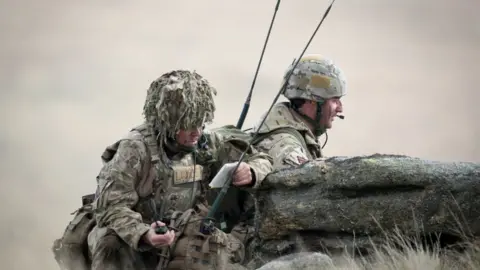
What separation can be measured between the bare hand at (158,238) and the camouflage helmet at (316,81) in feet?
8.85

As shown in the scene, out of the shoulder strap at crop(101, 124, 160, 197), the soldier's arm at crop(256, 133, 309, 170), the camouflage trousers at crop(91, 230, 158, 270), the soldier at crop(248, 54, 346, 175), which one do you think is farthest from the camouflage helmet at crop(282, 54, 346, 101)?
the camouflage trousers at crop(91, 230, 158, 270)

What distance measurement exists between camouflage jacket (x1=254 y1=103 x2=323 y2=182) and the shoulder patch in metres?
0.84

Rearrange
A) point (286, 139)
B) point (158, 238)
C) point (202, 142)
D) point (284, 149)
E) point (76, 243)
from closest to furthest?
point (158, 238) < point (202, 142) < point (76, 243) < point (284, 149) < point (286, 139)

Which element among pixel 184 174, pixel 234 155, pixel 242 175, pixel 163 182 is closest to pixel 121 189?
pixel 163 182

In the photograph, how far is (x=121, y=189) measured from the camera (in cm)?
877

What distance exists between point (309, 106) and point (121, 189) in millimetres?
2592

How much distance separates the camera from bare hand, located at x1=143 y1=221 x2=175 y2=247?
27.4 feet

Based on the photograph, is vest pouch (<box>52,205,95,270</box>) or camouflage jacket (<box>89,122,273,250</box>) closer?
camouflage jacket (<box>89,122,273,250</box>)

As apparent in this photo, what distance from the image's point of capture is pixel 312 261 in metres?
8.20

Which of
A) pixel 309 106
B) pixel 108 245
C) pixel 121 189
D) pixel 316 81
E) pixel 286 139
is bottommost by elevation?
pixel 108 245

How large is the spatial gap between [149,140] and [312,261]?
1.82 meters

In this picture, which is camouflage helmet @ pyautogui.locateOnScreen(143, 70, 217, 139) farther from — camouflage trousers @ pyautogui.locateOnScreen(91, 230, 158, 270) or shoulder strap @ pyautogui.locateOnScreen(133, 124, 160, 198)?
camouflage trousers @ pyautogui.locateOnScreen(91, 230, 158, 270)

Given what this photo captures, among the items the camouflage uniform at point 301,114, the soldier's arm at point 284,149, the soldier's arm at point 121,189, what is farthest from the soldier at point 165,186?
the camouflage uniform at point 301,114

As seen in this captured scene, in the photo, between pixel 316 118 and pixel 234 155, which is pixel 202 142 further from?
pixel 316 118
